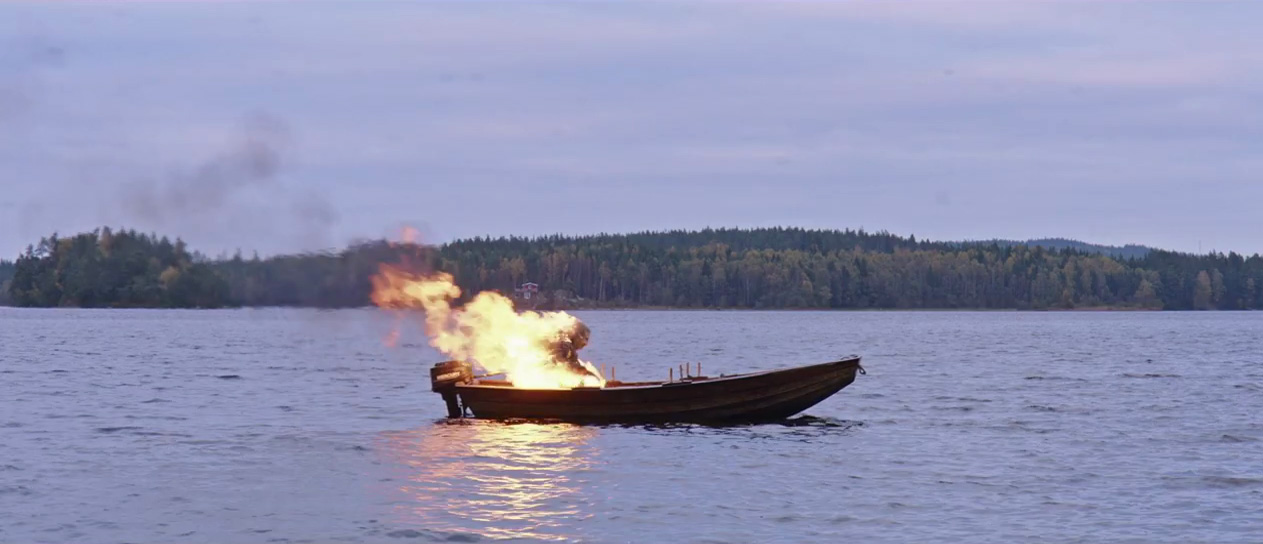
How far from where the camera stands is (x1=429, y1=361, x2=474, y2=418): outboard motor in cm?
4112

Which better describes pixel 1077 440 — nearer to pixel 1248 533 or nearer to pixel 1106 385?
pixel 1248 533

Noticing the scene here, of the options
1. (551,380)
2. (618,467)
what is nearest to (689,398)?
(551,380)

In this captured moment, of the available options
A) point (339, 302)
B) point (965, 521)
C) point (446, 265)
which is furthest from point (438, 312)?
point (965, 521)

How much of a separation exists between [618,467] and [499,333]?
441 inches

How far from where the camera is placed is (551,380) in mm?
41438

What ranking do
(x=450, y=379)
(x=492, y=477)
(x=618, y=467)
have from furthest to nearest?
(x=450, y=379) → (x=618, y=467) → (x=492, y=477)

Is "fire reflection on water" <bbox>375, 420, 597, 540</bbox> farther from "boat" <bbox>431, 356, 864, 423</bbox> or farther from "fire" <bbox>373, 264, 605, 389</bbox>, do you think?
"fire" <bbox>373, 264, 605, 389</bbox>

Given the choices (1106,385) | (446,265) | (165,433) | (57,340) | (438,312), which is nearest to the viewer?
(165,433)

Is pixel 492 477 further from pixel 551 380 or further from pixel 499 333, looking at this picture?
pixel 499 333

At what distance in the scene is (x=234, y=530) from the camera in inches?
957

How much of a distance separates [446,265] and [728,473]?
61.5 feet

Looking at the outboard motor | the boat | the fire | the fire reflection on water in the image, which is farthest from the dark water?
the fire

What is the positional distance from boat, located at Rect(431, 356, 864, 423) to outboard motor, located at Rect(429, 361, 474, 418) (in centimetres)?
136

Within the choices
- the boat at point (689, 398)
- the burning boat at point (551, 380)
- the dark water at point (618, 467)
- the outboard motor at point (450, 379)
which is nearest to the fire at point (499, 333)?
the burning boat at point (551, 380)
